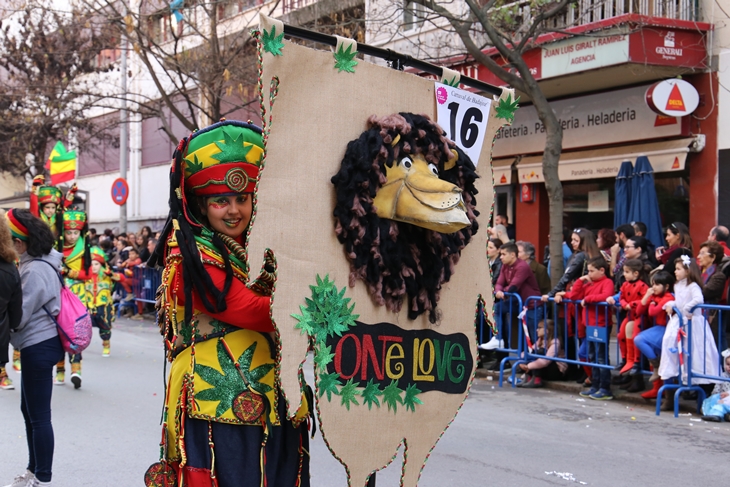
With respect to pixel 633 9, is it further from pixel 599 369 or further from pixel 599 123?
pixel 599 369

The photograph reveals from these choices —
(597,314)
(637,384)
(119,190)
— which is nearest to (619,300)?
(597,314)

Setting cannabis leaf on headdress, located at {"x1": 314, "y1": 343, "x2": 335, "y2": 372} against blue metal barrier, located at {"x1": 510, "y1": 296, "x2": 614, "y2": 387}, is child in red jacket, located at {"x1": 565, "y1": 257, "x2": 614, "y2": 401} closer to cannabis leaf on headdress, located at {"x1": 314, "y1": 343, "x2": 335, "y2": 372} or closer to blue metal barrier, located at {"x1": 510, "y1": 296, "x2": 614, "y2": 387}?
blue metal barrier, located at {"x1": 510, "y1": 296, "x2": 614, "y2": 387}

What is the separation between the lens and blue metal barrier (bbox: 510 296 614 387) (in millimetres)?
8953

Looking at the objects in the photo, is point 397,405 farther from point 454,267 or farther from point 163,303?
point 163,303

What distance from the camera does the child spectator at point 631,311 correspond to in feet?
28.3

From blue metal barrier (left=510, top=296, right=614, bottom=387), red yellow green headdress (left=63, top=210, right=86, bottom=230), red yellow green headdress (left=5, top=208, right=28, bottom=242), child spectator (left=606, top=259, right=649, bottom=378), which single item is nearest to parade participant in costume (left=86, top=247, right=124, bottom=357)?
red yellow green headdress (left=63, top=210, right=86, bottom=230)

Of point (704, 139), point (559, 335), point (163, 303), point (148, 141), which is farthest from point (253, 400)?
point (148, 141)

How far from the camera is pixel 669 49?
1244 cm

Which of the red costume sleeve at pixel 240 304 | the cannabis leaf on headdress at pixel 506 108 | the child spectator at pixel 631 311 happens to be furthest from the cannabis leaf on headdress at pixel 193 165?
the child spectator at pixel 631 311

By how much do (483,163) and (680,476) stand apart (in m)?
3.77

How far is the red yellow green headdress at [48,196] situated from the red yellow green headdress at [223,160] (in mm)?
6896

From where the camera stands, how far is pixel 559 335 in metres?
9.70

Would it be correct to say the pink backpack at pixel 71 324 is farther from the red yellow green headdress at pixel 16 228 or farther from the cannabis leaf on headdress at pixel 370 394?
the cannabis leaf on headdress at pixel 370 394

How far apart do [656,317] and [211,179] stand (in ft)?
21.5
